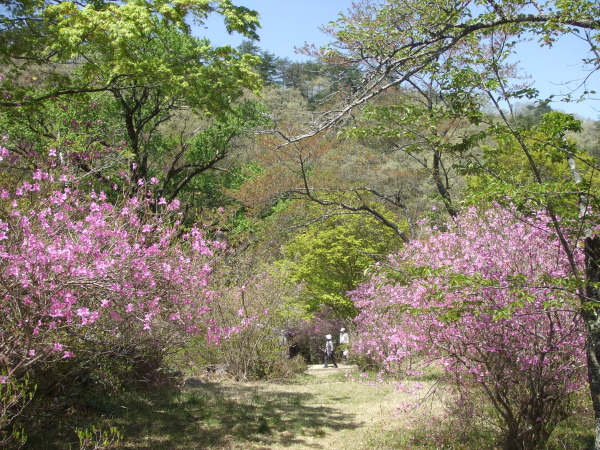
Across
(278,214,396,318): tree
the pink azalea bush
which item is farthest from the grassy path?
(278,214,396,318): tree

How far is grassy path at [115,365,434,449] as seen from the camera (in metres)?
5.81

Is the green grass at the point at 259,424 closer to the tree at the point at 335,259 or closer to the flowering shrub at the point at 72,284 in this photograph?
the flowering shrub at the point at 72,284

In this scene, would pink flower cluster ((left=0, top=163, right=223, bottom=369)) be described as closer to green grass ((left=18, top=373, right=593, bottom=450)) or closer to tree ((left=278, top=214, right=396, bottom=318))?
green grass ((left=18, top=373, right=593, bottom=450))

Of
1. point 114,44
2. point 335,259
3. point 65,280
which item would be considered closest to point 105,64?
point 114,44

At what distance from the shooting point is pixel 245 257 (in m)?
12.2

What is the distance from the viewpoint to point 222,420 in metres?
6.76

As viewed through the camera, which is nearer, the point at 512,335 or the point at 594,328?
the point at 594,328

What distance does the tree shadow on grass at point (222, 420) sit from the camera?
5.73m

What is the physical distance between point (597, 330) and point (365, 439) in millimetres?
3300

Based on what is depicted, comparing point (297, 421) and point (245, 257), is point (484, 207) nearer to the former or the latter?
point (297, 421)

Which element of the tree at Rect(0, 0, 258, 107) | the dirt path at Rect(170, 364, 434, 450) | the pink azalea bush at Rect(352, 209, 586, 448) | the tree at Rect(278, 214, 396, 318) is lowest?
the dirt path at Rect(170, 364, 434, 450)

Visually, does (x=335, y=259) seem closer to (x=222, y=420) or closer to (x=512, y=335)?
(x=222, y=420)

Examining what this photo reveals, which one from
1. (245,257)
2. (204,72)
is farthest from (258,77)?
(245,257)

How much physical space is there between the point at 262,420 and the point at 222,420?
0.59m
